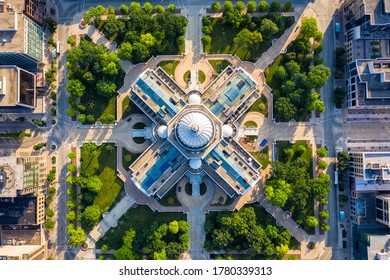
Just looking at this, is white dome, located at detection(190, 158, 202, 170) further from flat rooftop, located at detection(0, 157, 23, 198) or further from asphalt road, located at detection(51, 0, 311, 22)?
Answer: asphalt road, located at detection(51, 0, 311, 22)

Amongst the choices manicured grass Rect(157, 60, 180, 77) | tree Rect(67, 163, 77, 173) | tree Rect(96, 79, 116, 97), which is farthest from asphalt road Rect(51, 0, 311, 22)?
tree Rect(67, 163, 77, 173)

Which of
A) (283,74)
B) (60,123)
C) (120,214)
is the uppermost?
(283,74)

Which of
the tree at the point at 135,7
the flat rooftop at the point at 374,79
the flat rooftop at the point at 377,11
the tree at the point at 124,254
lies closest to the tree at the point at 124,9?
the tree at the point at 135,7

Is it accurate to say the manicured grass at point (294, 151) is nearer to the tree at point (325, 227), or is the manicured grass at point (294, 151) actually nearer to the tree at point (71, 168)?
the tree at point (325, 227)

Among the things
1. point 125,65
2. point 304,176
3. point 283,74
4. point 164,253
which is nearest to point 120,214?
point 164,253

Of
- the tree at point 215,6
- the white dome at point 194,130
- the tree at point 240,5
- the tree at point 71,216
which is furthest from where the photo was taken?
the tree at point 71,216

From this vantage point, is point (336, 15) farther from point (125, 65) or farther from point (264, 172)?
point (125, 65)
